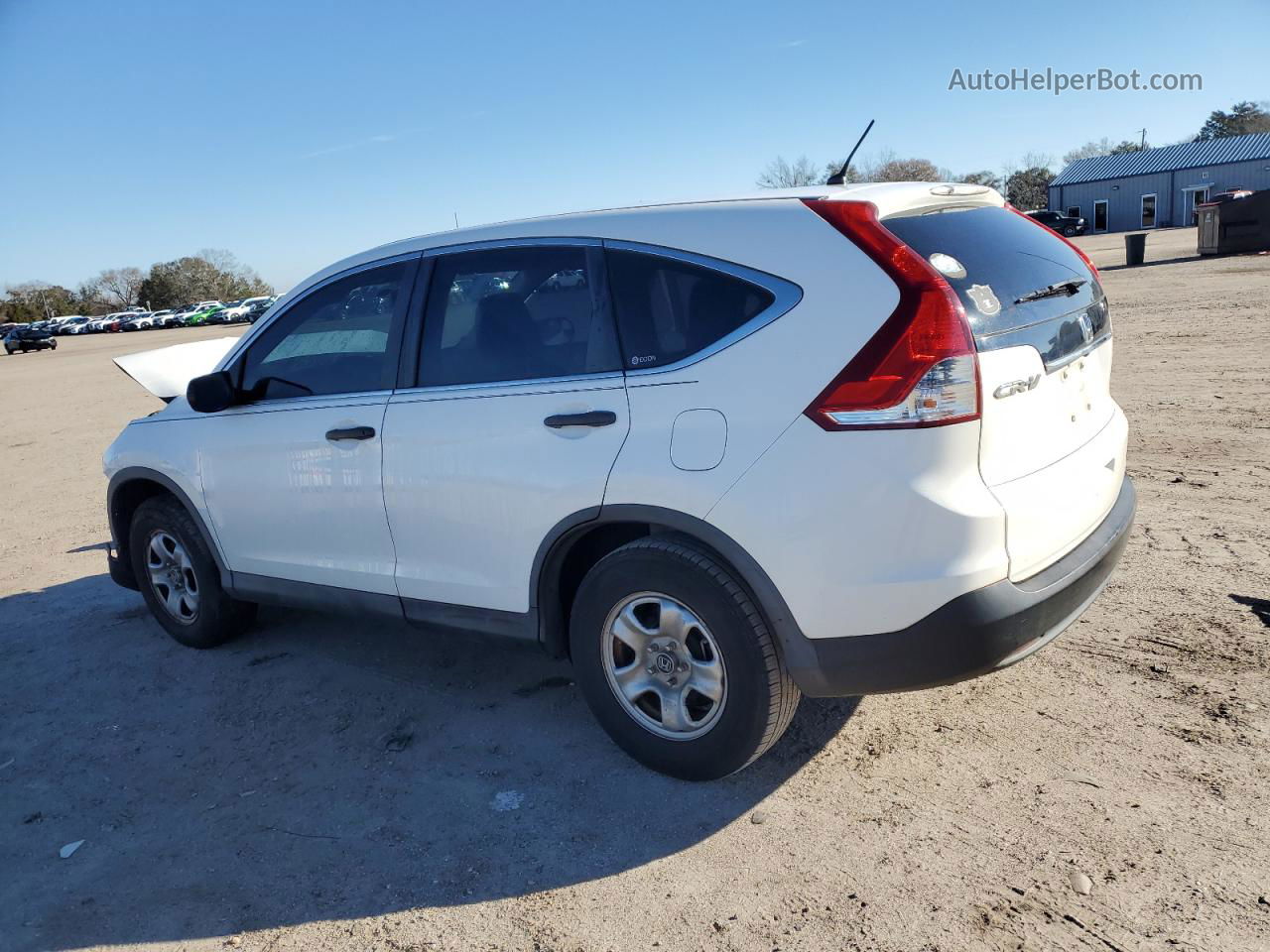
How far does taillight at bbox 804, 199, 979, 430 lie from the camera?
2629 mm

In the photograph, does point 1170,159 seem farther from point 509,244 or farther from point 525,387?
point 525,387

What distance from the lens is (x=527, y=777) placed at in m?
3.44

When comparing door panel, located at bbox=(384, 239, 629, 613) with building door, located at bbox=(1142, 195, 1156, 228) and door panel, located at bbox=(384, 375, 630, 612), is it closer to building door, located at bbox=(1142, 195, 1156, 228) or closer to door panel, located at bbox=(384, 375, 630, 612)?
door panel, located at bbox=(384, 375, 630, 612)

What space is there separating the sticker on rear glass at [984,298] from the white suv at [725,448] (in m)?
0.01

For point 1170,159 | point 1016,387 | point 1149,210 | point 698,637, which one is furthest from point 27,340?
point 1170,159

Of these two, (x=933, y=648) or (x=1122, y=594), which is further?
(x=1122, y=594)

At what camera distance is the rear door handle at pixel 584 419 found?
123 inches

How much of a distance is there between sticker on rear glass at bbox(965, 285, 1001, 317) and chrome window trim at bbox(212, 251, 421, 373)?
216 cm

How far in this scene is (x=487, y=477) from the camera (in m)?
3.45

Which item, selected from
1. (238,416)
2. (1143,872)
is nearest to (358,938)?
(1143,872)

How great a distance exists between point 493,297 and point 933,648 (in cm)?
201

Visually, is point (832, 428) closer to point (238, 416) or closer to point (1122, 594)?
point (1122, 594)

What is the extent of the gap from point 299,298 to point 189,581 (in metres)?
1.71

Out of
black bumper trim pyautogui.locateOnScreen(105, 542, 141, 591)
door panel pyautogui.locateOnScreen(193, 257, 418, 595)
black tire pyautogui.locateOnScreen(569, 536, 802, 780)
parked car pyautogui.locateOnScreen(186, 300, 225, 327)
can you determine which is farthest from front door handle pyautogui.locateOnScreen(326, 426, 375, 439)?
parked car pyautogui.locateOnScreen(186, 300, 225, 327)
